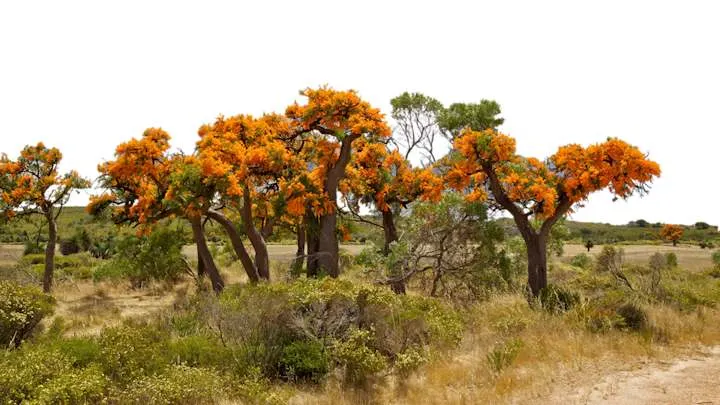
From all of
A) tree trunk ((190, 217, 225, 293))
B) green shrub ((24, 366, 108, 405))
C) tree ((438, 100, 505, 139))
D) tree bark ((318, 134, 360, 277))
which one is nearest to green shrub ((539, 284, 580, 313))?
tree bark ((318, 134, 360, 277))

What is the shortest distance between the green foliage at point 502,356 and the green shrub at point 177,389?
452 centimetres

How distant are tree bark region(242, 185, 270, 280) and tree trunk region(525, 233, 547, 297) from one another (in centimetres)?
852

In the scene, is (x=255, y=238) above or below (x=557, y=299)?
above

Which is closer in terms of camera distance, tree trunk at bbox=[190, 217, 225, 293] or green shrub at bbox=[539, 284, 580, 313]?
green shrub at bbox=[539, 284, 580, 313]

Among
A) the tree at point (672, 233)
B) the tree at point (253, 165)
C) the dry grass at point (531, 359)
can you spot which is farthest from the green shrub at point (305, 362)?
the tree at point (672, 233)

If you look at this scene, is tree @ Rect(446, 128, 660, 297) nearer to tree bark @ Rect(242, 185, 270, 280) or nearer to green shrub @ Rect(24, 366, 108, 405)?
tree bark @ Rect(242, 185, 270, 280)

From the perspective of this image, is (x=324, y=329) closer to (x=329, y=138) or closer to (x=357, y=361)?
(x=357, y=361)

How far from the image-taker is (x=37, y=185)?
18.6m

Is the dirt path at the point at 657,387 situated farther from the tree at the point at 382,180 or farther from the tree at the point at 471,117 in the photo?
the tree at the point at 471,117

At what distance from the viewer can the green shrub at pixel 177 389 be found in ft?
21.7

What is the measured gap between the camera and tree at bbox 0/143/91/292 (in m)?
18.3

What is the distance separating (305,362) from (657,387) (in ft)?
18.6

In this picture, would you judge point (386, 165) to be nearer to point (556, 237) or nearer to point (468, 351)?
point (468, 351)

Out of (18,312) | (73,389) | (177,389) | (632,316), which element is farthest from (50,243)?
(632,316)
